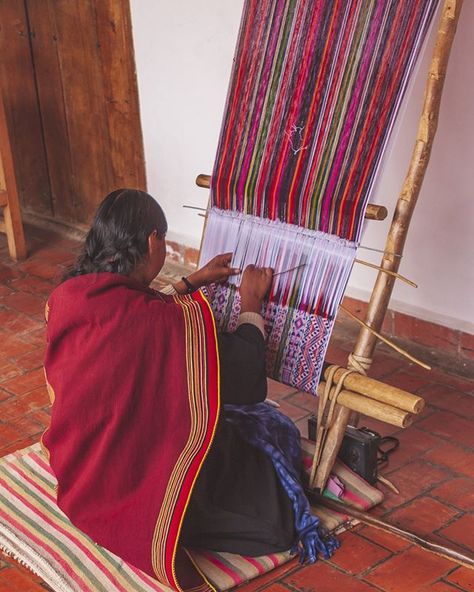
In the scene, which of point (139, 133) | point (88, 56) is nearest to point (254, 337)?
point (139, 133)

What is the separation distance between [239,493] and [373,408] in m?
0.44

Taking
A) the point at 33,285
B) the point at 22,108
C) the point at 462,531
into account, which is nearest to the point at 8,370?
the point at 33,285

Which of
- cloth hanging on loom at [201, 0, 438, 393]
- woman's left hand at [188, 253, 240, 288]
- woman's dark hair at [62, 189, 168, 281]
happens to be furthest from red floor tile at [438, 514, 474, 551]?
woman's dark hair at [62, 189, 168, 281]

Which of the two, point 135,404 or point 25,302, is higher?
point 135,404

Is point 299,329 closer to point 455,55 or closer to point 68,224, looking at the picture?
point 455,55

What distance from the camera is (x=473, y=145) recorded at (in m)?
3.15

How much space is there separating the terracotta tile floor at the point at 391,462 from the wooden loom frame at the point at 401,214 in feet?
1.13

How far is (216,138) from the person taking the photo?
4074 millimetres

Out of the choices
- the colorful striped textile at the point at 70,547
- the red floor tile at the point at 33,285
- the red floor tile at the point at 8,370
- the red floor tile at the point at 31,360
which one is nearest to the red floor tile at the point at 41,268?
the red floor tile at the point at 33,285

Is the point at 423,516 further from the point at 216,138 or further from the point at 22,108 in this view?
the point at 22,108

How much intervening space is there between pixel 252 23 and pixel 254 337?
→ 94cm

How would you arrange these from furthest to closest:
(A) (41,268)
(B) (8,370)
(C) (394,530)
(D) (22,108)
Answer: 1. (D) (22,108)
2. (A) (41,268)
3. (B) (8,370)
4. (C) (394,530)

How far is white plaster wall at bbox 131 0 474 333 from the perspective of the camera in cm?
320

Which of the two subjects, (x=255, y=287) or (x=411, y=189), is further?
(x=255, y=287)
